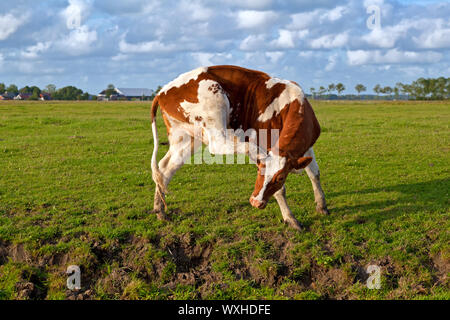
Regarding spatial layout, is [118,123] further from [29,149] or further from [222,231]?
[222,231]

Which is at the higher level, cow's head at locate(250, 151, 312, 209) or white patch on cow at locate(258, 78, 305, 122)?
A: white patch on cow at locate(258, 78, 305, 122)

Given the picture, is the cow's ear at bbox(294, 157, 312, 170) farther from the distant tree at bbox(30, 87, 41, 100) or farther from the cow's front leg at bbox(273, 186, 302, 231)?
the distant tree at bbox(30, 87, 41, 100)

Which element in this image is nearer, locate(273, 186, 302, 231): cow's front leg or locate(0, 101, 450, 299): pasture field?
locate(0, 101, 450, 299): pasture field

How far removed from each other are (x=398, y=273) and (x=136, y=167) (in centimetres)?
784

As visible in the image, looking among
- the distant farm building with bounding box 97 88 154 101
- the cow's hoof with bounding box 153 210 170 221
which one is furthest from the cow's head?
the distant farm building with bounding box 97 88 154 101

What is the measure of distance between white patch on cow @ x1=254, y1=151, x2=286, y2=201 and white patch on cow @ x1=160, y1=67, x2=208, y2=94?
1.83 metres

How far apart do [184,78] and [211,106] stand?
79cm

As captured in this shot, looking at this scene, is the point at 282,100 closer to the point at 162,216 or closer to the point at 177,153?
the point at 177,153

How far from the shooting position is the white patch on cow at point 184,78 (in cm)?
666

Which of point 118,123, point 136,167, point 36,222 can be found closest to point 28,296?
point 36,222

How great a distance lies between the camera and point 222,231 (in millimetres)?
6660

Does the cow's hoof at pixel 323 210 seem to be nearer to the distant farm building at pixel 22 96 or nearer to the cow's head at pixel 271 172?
the cow's head at pixel 271 172

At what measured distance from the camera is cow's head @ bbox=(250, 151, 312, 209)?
5828 mm

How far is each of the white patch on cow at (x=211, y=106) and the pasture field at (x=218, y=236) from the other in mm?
1743
